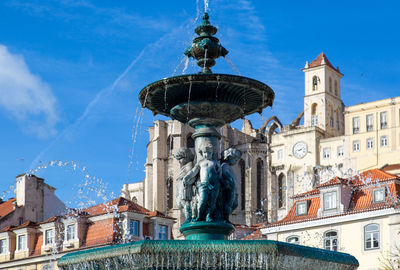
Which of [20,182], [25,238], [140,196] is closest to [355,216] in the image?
[25,238]

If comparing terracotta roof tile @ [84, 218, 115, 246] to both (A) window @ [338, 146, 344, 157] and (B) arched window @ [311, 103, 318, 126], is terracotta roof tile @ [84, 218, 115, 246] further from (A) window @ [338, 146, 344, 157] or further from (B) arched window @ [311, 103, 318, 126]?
(B) arched window @ [311, 103, 318, 126]

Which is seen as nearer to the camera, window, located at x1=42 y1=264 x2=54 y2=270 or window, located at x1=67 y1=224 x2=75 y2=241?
window, located at x1=42 y1=264 x2=54 y2=270

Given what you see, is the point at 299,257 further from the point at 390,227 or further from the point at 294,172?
the point at 294,172

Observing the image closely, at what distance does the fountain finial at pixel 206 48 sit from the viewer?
658 inches

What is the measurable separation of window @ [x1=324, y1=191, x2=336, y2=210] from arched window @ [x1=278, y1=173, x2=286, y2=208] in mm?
52027

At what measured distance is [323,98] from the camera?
328 ft

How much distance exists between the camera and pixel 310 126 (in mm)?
96312

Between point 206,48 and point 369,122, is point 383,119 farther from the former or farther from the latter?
point 206,48

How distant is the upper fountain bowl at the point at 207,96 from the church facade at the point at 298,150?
6389 centimetres

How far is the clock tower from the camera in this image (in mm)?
99750

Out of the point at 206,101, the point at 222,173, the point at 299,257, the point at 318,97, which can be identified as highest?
the point at 318,97

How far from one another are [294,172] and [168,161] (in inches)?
725

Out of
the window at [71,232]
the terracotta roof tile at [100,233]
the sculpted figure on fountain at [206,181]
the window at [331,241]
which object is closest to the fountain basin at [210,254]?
the sculpted figure on fountain at [206,181]

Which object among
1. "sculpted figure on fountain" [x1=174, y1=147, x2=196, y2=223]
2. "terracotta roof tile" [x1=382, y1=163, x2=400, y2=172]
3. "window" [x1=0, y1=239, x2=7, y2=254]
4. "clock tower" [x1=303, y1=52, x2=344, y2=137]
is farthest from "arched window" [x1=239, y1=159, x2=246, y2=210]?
"sculpted figure on fountain" [x1=174, y1=147, x2=196, y2=223]
